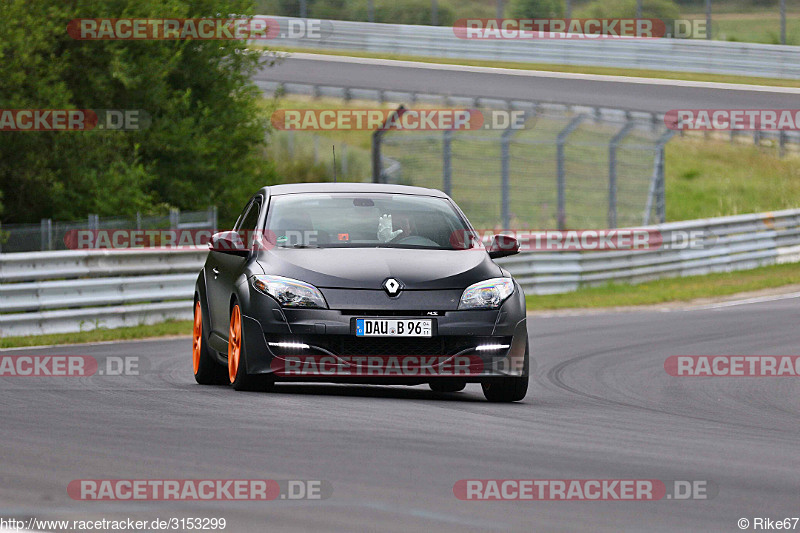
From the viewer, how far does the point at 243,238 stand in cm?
1066

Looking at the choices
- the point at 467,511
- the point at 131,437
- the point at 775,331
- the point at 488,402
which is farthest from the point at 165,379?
the point at 775,331

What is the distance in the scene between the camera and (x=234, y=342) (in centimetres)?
998

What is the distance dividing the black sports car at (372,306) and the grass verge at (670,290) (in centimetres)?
1146

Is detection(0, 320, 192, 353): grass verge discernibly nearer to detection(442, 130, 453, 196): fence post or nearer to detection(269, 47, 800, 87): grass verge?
detection(442, 130, 453, 196): fence post

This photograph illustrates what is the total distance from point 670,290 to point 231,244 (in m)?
15.1

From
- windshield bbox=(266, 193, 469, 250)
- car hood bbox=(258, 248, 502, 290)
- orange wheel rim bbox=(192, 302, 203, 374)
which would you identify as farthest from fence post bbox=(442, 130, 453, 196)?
car hood bbox=(258, 248, 502, 290)

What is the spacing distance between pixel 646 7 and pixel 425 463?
42053 mm

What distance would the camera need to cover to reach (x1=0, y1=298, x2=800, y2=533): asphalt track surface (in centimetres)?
564

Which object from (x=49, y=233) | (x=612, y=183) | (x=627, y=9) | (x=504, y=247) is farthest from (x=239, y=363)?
(x=627, y=9)

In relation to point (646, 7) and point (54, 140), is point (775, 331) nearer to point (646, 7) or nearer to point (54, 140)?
point (54, 140)

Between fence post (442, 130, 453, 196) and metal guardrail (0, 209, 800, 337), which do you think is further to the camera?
fence post (442, 130, 453, 196)

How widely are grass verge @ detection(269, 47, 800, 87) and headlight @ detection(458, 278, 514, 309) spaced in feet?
113

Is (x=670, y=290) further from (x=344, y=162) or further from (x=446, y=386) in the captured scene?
(x=344, y=162)

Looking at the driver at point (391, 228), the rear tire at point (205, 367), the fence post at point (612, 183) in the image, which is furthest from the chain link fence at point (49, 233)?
the driver at point (391, 228)
